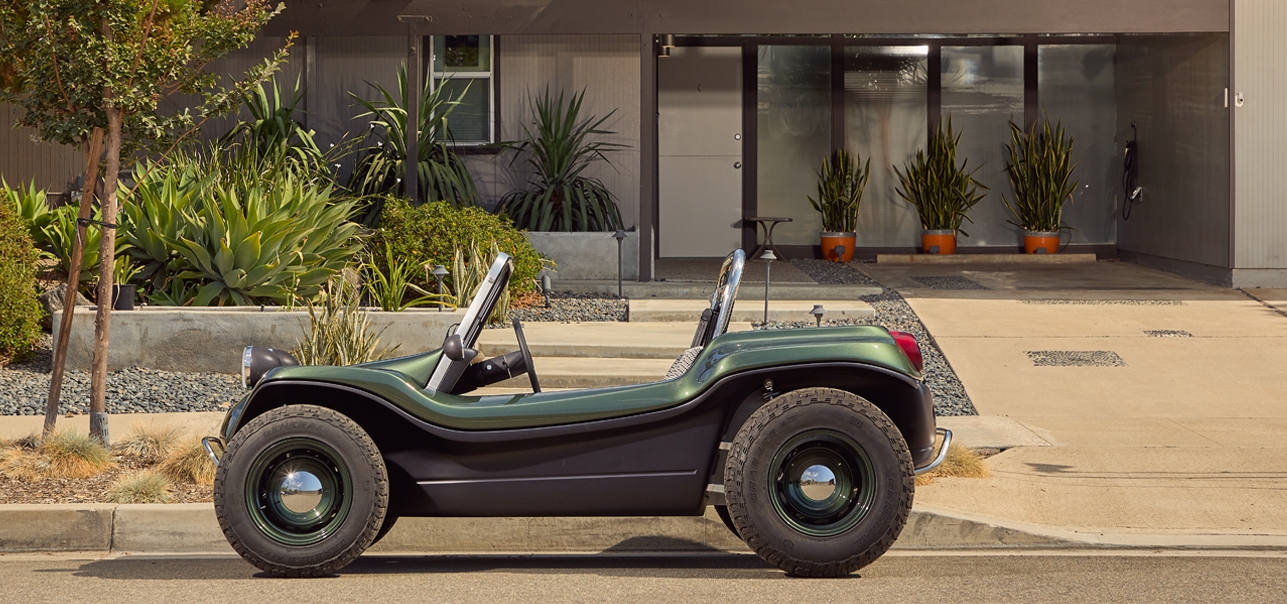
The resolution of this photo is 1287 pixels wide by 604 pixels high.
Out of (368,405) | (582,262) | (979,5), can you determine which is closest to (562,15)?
(582,262)

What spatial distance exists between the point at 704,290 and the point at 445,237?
259cm

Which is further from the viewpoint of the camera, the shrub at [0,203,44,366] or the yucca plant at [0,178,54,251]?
the yucca plant at [0,178,54,251]

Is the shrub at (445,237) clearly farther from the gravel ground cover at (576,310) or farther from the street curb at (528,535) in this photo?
the street curb at (528,535)

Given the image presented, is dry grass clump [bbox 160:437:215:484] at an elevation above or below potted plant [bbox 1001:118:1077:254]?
below

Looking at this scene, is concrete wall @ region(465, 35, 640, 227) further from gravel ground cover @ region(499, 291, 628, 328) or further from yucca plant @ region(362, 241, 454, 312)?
yucca plant @ region(362, 241, 454, 312)

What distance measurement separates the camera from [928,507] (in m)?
5.97

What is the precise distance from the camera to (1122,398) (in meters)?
8.95

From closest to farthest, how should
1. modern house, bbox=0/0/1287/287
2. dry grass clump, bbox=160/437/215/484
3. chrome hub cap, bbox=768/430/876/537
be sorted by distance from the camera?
chrome hub cap, bbox=768/430/876/537 → dry grass clump, bbox=160/437/215/484 → modern house, bbox=0/0/1287/287

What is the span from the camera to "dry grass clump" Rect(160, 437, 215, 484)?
6.42 m

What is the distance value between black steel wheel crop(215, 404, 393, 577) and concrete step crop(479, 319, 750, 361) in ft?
15.7

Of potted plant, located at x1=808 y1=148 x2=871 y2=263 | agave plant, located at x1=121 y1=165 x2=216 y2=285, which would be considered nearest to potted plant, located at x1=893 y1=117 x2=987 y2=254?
potted plant, located at x1=808 y1=148 x2=871 y2=263

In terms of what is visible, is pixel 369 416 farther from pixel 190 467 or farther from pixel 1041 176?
pixel 1041 176

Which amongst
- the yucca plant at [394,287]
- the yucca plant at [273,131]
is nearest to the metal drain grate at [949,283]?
the yucca plant at [394,287]

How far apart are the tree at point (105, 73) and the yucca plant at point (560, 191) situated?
21.3 feet
